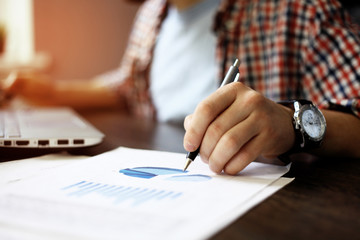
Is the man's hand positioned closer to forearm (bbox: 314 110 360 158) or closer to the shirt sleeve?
forearm (bbox: 314 110 360 158)

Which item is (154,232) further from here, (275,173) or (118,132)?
(118,132)

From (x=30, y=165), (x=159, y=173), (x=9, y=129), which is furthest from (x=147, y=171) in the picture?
(x=9, y=129)

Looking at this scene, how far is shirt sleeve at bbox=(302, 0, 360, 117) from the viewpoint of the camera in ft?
2.51

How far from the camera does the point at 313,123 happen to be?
54 centimetres

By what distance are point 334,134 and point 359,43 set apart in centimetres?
27

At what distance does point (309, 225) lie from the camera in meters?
0.31

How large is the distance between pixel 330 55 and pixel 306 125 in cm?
36

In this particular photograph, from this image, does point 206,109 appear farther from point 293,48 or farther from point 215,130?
point 293,48

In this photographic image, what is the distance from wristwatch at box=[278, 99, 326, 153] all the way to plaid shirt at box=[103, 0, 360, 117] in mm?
144

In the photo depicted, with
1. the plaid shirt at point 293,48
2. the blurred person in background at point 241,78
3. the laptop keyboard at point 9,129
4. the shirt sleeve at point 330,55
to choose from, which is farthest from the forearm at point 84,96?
the shirt sleeve at point 330,55

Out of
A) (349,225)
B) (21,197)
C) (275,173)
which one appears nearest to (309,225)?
(349,225)

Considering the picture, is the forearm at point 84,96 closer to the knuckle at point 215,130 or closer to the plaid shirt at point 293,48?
the plaid shirt at point 293,48

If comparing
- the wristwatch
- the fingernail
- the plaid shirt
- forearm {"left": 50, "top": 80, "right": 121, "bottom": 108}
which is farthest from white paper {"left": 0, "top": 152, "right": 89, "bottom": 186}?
forearm {"left": 50, "top": 80, "right": 121, "bottom": 108}

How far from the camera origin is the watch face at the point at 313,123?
521 mm
